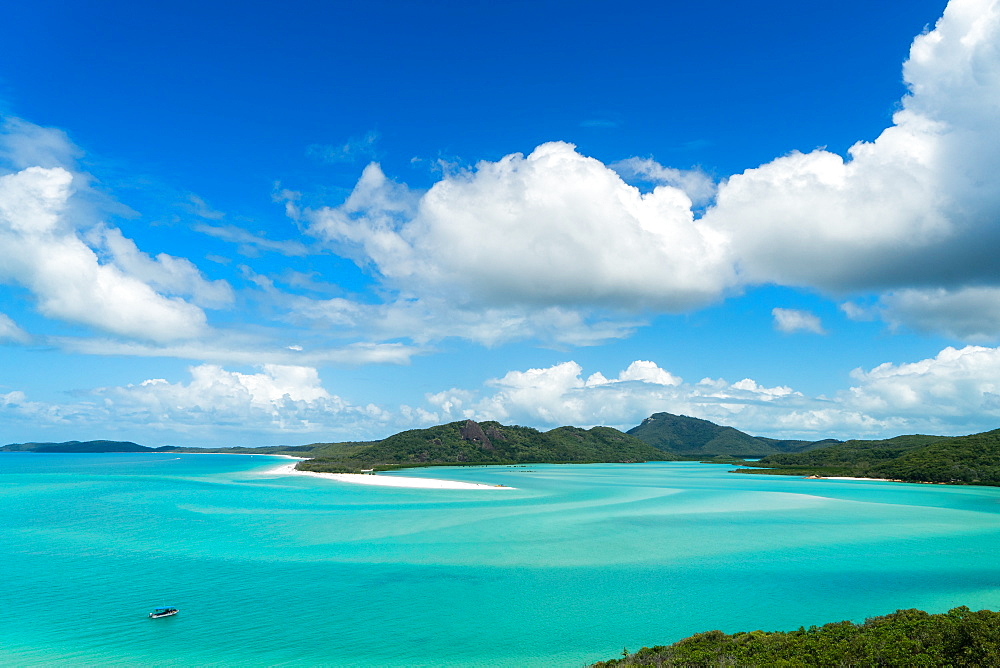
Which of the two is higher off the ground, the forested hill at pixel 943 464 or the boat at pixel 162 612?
the boat at pixel 162 612

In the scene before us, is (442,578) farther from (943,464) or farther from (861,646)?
(943,464)

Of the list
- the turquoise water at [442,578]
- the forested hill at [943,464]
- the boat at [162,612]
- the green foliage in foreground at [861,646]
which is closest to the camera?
the green foliage in foreground at [861,646]

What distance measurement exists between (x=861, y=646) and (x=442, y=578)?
26.6 meters

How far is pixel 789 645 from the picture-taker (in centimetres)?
2073

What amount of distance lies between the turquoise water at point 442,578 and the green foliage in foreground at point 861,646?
5.77 meters

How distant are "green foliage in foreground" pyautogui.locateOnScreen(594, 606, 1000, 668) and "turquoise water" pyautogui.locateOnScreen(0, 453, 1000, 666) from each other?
5772 millimetres

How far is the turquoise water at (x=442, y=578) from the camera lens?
27219mm

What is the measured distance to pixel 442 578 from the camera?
3900cm

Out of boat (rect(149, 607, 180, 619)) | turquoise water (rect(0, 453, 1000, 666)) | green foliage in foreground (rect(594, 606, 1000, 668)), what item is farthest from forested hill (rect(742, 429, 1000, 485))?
boat (rect(149, 607, 180, 619))

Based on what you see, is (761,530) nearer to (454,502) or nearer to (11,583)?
(454,502)

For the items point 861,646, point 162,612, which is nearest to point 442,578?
point 162,612

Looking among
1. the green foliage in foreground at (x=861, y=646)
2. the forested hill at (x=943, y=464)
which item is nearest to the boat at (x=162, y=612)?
the green foliage in foreground at (x=861, y=646)

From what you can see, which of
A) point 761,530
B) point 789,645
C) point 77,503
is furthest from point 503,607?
point 77,503

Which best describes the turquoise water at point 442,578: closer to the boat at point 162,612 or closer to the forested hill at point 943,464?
the boat at point 162,612
